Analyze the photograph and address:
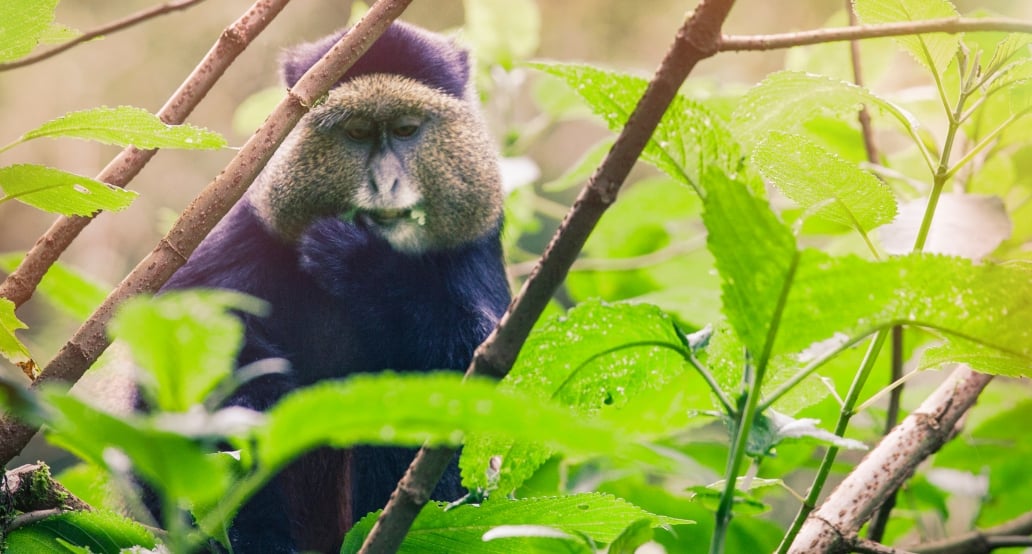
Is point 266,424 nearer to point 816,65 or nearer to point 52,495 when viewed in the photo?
point 52,495

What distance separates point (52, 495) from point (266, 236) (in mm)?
1348

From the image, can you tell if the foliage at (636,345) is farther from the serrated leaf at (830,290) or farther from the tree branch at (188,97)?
the tree branch at (188,97)

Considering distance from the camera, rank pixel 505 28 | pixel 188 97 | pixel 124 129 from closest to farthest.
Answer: pixel 124 129, pixel 188 97, pixel 505 28

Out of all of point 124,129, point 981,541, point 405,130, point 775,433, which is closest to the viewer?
point 775,433

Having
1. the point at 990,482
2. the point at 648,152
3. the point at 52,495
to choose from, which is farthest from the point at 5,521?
the point at 990,482

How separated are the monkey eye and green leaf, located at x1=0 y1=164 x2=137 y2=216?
1.36 m

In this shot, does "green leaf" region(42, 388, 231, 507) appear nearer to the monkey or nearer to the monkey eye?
the monkey

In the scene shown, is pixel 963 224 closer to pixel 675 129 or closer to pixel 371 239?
pixel 675 129

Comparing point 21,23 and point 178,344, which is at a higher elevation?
point 21,23

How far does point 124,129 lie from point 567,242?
0.50 m

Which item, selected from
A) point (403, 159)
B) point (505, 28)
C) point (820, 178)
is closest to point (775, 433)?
point (820, 178)

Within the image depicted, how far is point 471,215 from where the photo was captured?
2410 mm

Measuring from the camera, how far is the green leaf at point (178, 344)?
54cm

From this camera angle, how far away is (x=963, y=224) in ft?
4.73
